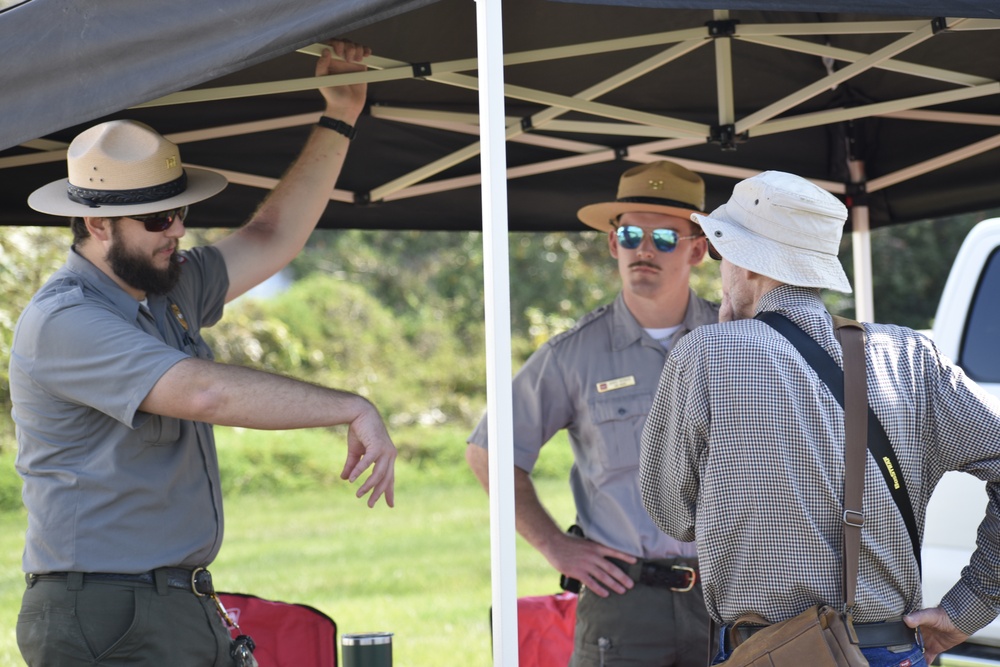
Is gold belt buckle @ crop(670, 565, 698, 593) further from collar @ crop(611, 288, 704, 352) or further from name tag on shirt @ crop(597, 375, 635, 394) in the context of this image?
collar @ crop(611, 288, 704, 352)

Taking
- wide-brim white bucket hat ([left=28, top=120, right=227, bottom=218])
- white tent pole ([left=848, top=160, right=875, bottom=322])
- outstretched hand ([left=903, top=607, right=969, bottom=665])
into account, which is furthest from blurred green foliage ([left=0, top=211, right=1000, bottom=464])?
outstretched hand ([left=903, top=607, right=969, bottom=665])

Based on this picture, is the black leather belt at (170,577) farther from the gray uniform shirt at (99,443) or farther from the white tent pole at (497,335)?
the white tent pole at (497,335)

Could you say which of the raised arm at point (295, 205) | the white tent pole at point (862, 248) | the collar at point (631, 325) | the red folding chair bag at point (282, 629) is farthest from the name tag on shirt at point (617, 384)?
the white tent pole at point (862, 248)

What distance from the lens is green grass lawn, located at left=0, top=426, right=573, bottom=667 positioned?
884 centimetres

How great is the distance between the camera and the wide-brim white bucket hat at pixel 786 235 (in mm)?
2570

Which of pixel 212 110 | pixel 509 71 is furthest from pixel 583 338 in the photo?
pixel 212 110

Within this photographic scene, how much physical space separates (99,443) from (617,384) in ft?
5.64

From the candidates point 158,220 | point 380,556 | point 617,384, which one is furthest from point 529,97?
point 380,556

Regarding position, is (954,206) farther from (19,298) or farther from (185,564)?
(19,298)

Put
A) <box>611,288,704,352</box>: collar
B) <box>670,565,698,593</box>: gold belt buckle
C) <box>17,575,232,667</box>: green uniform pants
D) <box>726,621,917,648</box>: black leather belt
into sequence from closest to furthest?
1. <box>726,621,917,648</box>: black leather belt
2. <box>17,575,232,667</box>: green uniform pants
3. <box>670,565,698,593</box>: gold belt buckle
4. <box>611,288,704,352</box>: collar

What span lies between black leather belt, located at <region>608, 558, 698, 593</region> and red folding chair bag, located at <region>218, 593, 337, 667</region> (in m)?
1.14

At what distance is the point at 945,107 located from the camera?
4648mm

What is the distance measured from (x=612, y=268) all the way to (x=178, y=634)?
16630 millimetres

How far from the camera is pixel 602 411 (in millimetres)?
3945
